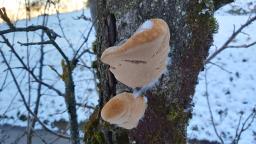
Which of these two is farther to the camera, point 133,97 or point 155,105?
point 155,105

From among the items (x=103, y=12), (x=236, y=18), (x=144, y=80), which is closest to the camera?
(x=144, y=80)

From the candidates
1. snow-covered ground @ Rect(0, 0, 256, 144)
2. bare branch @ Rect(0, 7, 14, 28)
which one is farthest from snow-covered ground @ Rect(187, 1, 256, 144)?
bare branch @ Rect(0, 7, 14, 28)

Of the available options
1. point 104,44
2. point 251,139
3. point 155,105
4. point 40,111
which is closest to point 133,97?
point 155,105

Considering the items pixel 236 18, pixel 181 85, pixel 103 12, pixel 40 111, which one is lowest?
pixel 40 111

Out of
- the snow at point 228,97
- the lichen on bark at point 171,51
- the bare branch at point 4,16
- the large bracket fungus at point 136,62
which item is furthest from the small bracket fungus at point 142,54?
the snow at point 228,97

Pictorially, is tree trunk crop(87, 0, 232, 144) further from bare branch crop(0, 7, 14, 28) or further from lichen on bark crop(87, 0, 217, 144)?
bare branch crop(0, 7, 14, 28)

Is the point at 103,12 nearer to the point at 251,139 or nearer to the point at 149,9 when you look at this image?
the point at 149,9
